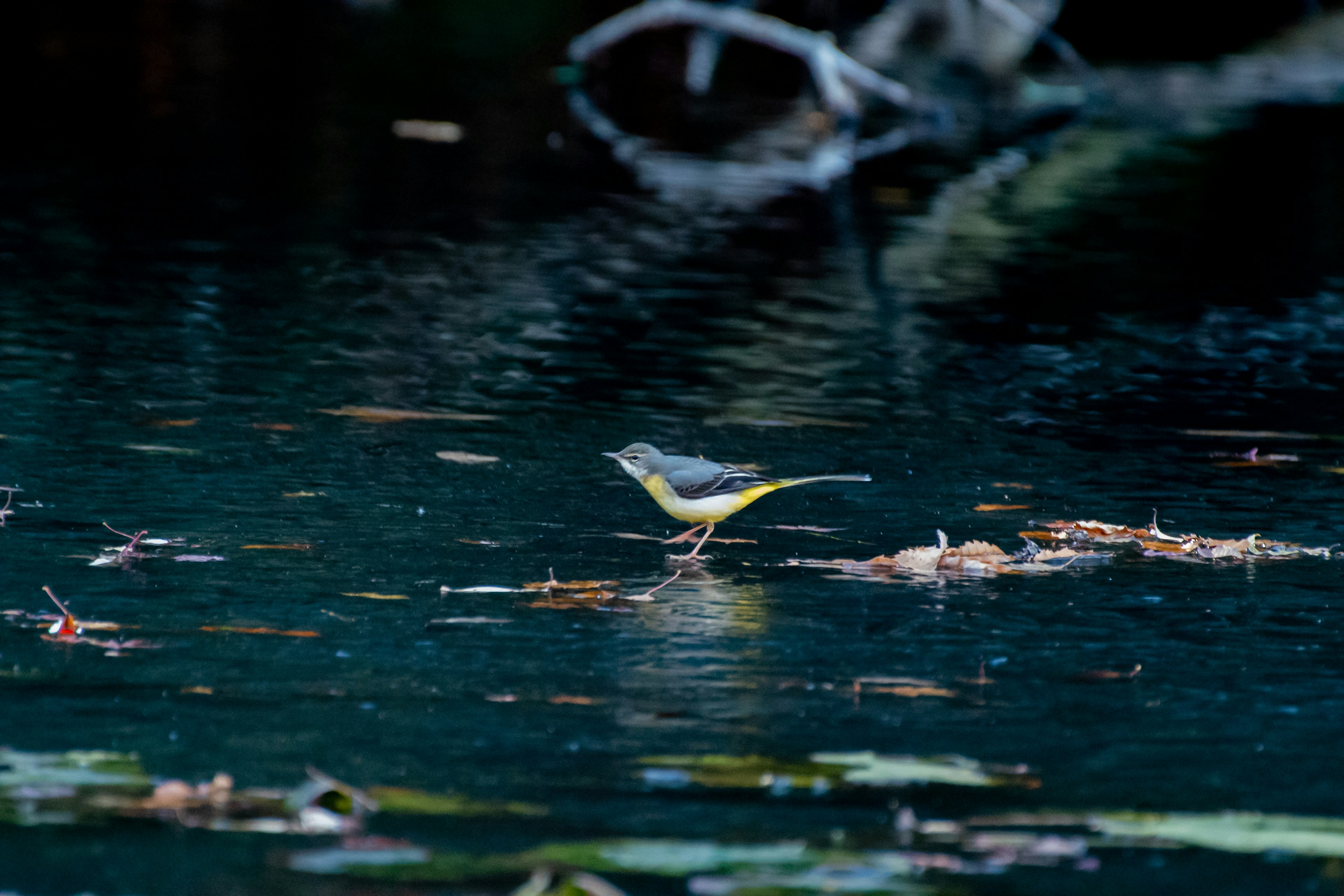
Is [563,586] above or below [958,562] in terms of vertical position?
below

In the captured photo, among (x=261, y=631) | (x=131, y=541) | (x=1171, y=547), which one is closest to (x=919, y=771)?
(x=261, y=631)

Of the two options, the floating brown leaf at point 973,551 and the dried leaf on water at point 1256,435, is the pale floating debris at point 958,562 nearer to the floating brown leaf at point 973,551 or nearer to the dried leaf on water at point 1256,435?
the floating brown leaf at point 973,551

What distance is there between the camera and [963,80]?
3488 cm

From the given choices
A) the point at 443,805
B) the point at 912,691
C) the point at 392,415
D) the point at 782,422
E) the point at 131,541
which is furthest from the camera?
the point at 782,422

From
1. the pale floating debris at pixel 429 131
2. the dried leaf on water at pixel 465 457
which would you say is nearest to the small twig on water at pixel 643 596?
the dried leaf on water at pixel 465 457

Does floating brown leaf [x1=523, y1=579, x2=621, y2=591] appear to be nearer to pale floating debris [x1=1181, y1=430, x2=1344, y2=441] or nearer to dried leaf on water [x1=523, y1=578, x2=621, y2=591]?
dried leaf on water [x1=523, y1=578, x2=621, y2=591]

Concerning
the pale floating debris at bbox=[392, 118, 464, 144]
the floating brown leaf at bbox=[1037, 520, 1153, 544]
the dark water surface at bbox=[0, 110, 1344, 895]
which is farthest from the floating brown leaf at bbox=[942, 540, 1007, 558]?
the pale floating debris at bbox=[392, 118, 464, 144]

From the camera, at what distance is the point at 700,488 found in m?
6.56

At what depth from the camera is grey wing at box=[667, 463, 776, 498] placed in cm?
656

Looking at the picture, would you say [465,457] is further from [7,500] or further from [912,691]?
[912,691]

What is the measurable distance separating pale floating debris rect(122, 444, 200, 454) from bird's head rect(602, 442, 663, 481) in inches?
72.8

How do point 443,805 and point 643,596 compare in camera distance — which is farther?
point 643,596

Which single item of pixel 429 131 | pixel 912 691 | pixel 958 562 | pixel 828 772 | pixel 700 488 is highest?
pixel 429 131

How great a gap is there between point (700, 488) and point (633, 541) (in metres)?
0.41
